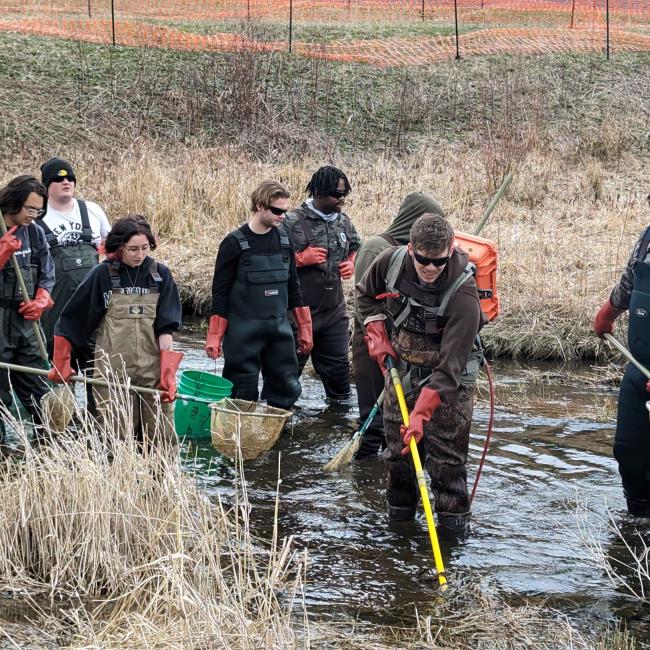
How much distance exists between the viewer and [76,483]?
5332mm

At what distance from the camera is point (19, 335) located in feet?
23.7

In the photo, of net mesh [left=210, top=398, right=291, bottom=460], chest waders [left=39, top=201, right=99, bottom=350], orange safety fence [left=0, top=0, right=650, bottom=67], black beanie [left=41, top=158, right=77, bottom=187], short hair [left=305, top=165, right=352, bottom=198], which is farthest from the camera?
orange safety fence [left=0, top=0, right=650, bottom=67]

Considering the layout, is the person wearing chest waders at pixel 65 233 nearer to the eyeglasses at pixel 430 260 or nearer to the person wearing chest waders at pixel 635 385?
→ the eyeglasses at pixel 430 260

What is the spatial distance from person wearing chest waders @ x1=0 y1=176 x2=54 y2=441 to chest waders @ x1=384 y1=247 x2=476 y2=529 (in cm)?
237

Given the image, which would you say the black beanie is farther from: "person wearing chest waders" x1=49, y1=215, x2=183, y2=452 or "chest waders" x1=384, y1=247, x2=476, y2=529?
"chest waders" x1=384, y1=247, x2=476, y2=529

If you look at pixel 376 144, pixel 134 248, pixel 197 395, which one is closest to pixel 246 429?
pixel 197 395

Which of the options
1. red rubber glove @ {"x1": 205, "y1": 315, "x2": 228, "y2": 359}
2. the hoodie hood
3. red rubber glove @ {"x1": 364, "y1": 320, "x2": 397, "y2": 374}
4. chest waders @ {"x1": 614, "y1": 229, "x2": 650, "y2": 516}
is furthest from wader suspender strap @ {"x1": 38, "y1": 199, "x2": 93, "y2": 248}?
chest waders @ {"x1": 614, "y1": 229, "x2": 650, "y2": 516}

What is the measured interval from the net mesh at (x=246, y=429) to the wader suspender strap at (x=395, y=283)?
1304mm

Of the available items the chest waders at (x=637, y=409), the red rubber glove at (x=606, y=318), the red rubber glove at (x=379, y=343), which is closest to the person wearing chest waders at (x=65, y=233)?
the red rubber glove at (x=379, y=343)

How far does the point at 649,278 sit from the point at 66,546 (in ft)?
11.2

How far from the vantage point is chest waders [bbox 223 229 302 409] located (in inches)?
302

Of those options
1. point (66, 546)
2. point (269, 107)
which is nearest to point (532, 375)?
point (66, 546)

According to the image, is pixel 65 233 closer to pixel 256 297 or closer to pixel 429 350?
pixel 256 297

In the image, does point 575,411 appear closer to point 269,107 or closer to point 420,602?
point 420,602
